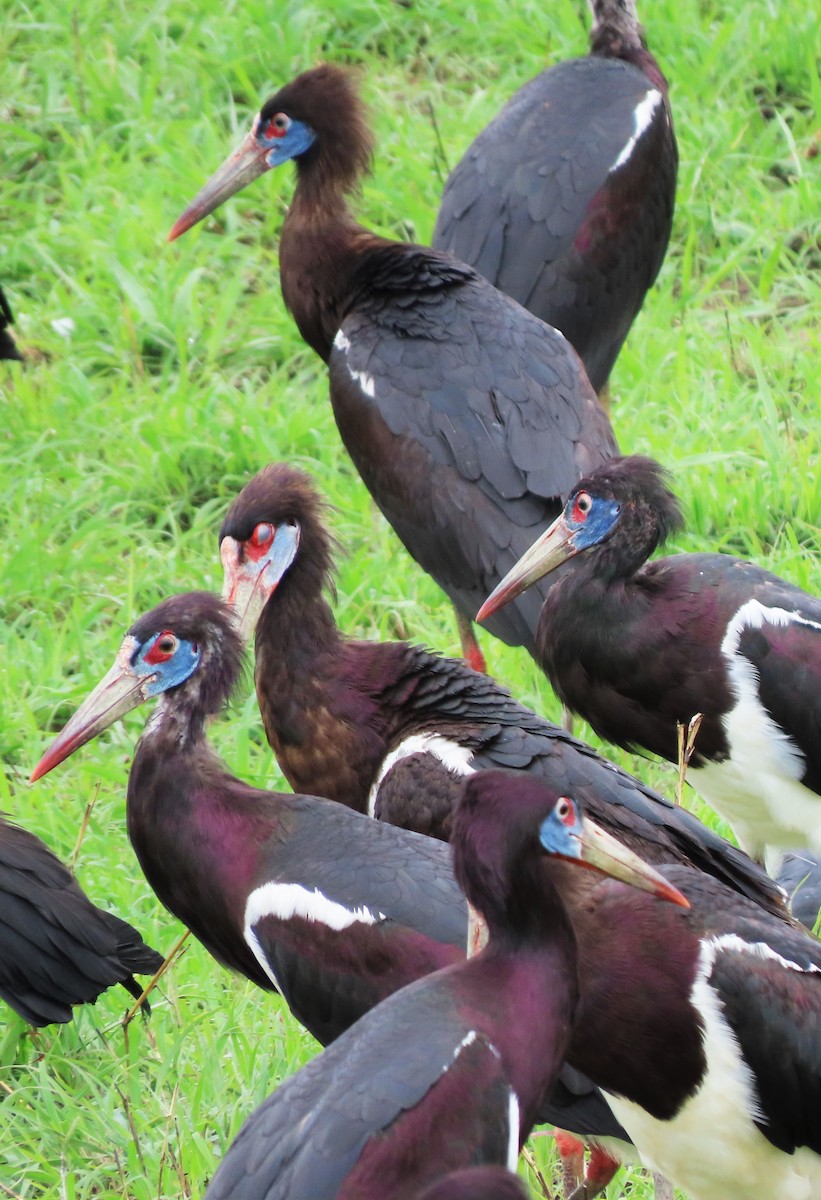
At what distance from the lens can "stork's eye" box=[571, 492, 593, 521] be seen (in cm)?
482

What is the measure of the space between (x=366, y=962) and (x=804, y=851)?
1.64 m

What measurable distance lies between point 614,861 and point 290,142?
11.5 feet

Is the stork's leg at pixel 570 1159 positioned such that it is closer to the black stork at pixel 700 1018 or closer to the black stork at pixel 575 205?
the black stork at pixel 700 1018

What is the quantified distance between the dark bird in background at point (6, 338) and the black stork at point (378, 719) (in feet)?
6.88

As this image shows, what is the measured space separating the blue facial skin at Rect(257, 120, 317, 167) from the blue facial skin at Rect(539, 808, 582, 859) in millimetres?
3399

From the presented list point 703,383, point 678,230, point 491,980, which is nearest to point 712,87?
point 678,230

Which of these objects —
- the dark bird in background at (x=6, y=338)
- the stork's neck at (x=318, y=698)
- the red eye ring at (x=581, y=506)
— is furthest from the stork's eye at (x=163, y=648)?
the dark bird in background at (x=6, y=338)

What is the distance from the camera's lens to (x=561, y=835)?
3.36m

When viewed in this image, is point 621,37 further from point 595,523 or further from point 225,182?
point 595,523

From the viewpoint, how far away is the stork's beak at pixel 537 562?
4887mm

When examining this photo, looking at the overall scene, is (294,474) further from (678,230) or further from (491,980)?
(678,230)

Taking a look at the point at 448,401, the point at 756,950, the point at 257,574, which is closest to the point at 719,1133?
the point at 756,950

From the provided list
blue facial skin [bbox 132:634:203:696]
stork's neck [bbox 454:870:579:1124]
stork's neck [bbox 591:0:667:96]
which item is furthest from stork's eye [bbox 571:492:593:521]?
stork's neck [bbox 591:0:667:96]

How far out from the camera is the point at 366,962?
378 cm
